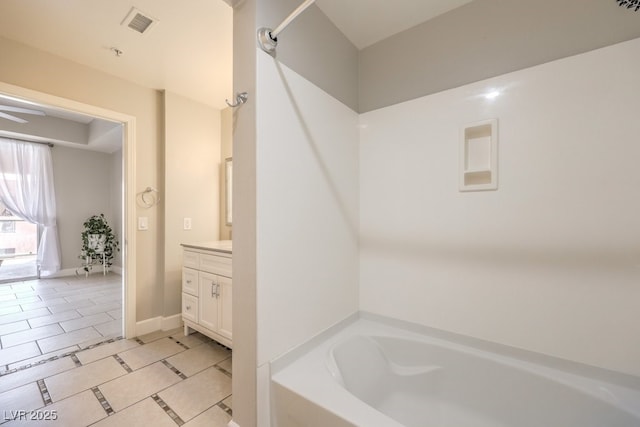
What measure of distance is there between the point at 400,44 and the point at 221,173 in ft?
7.47

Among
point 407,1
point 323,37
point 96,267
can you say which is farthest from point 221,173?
point 96,267

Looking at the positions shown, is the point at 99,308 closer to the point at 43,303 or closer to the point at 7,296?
the point at 43,303

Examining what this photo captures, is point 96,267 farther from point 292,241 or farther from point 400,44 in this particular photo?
point 400,44

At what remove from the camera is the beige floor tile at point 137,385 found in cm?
156

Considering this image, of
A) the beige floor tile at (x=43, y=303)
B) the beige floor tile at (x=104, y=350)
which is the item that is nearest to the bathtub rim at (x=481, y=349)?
the beige floor tile at (x=104, y=350)

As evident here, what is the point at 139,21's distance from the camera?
65.3 inches

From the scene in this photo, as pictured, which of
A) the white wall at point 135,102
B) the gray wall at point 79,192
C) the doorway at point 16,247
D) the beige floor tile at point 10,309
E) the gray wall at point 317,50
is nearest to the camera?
the gray wall at point 317,50

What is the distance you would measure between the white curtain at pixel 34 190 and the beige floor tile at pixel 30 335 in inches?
112

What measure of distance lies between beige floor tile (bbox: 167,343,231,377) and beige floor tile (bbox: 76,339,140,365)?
1.69 ft

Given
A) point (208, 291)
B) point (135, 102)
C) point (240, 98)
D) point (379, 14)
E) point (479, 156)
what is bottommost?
point (208, 291)

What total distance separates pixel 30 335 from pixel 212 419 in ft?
7.68

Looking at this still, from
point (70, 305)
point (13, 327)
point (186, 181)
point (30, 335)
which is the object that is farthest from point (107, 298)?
point (186, 181)

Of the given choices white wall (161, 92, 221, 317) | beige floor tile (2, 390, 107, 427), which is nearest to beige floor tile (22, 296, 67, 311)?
white wall (161, 92, 221, 317)

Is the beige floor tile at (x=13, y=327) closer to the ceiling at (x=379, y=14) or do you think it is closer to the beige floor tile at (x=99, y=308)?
the beige floor tile at (x=99, y=308)
